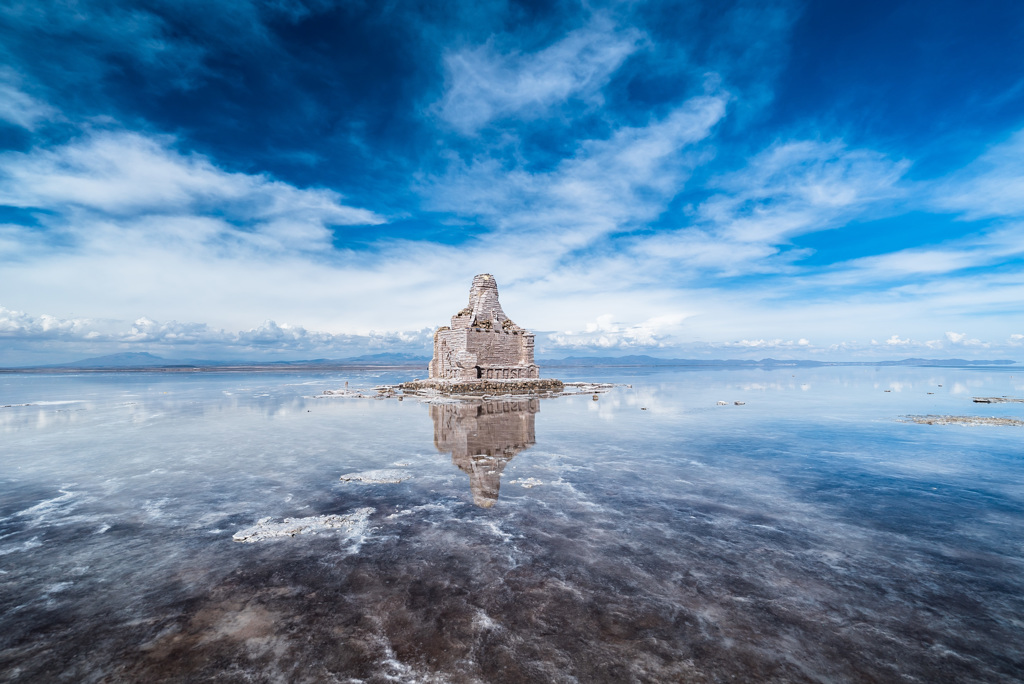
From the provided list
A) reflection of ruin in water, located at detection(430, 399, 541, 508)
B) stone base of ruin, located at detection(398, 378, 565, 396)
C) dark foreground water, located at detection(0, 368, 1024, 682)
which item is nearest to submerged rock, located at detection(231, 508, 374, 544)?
dark foreground water, located at detection(0, 368, 1024, 682)

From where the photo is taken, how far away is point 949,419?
63.0ft

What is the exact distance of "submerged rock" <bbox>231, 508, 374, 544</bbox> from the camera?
21.3 ft

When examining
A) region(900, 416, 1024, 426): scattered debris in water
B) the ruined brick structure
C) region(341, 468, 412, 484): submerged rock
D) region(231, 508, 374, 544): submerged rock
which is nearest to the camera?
region(231, 508, 374, 544): submerged rock

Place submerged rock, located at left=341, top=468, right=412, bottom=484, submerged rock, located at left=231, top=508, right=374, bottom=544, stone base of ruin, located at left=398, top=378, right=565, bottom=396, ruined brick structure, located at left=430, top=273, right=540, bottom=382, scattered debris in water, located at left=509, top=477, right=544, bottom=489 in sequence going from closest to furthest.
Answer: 1. submerged rock, located at left=231, top=508, right=374, bottom=544
2. scattered debris in water, located at left=509, top=477, right=544, bottom=489
3. submerged rock, located at left=341, top=468, right=412, bottom=484
4. stone base of ruin, located at left=398, top=378, right=565, bottom=396
5. ruined brick structure, located at left=430, top=273, right=540, bottom=382

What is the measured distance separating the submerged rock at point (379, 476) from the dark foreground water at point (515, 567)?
0.79 feet

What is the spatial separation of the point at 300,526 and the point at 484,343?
26538 mm

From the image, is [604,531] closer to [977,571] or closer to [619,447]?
[977,571]

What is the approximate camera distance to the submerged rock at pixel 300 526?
6.48m

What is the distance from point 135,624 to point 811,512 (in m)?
9.68

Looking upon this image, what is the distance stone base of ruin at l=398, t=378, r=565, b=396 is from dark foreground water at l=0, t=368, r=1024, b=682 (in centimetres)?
1818

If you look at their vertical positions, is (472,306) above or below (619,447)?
above

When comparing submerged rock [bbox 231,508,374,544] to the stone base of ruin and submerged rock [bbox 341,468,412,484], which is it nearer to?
submerged rock [bbox 341,468,412,484]

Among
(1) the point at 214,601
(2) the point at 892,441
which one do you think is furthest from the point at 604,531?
(2) the point at 892,441

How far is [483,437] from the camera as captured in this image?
14.2 metres
